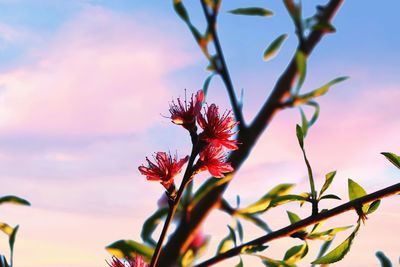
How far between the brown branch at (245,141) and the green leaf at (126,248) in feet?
0.09

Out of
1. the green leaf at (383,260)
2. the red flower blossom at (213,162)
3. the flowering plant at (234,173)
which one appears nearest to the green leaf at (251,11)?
the flowering plant at (234,173)

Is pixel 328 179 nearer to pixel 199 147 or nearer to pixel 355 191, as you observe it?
pixel 355 191

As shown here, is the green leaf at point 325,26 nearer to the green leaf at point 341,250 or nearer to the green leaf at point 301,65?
the green leaf at point 301,65

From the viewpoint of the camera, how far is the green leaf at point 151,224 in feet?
A: 2.64

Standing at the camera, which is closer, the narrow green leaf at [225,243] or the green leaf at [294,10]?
the green leaf at [294,10]

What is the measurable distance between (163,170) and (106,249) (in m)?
0.17

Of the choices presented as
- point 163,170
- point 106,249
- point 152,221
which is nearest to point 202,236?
point 152,221

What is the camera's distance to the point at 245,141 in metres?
0.73

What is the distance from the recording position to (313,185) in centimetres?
64

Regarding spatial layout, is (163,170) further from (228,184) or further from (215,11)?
(215,11)

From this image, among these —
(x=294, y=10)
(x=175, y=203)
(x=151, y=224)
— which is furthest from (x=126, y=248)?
(x=294, y=10)

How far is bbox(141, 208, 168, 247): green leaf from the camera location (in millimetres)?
806

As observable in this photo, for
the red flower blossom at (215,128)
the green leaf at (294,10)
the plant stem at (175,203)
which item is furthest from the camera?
the green leaf at (294,10)

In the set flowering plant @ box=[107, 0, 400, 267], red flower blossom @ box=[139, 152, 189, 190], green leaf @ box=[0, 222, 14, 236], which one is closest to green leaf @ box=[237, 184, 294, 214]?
flowering plant @ box=[107, 0, 400, 267]
